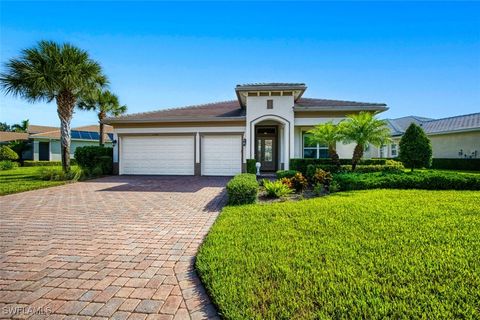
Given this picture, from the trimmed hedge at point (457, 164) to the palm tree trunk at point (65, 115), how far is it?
89.4ft

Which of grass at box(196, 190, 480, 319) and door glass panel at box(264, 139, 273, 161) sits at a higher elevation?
door glass panel at box(264, 139, 273, 161)

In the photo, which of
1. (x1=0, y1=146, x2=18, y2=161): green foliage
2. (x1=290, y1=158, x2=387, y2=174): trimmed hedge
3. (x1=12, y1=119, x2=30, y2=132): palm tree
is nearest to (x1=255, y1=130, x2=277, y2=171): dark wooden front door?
(x1=290, y1=158, x2=387, y2=174): trimmed hedge

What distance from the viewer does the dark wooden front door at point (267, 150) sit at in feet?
54.9

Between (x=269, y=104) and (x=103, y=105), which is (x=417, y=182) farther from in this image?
(x=103, y=105)

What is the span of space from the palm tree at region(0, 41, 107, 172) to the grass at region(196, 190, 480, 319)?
12836 mm

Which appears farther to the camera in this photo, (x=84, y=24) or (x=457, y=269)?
(x=84, y=24)

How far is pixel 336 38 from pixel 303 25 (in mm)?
2306

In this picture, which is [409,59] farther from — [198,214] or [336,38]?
[198,214]

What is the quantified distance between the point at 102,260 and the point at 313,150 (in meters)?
13.8

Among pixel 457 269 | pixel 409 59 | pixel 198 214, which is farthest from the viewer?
pixel 409 59

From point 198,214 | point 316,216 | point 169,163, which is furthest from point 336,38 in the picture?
point 169,163

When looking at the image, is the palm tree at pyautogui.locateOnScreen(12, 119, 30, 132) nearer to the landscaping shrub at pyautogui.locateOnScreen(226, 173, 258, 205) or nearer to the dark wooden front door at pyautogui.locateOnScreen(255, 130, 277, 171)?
the dark wooden front door at pyautogui.locateOnScreen(255, 130, 277, 171)

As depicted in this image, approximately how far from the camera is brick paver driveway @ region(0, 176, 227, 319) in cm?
256

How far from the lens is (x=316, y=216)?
549cm
